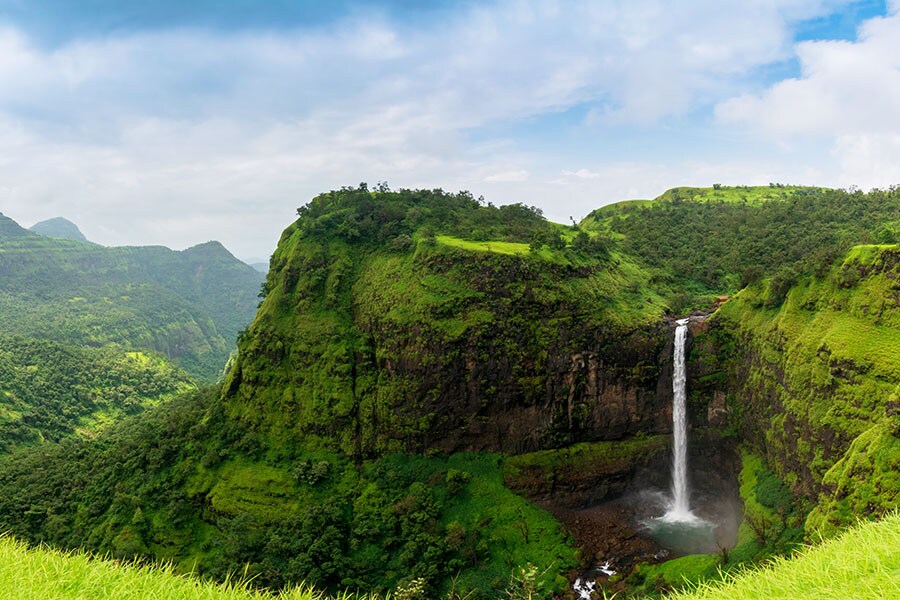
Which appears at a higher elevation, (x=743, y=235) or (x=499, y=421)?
(x=743, y=235)

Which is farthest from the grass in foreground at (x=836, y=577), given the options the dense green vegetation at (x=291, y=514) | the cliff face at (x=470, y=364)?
the cliff face at (x=470, y=364)

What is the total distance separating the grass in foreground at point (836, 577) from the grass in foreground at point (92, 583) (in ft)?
14.5

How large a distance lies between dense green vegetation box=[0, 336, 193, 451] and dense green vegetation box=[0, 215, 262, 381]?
90.7 ft

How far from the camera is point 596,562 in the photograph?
96.5ft

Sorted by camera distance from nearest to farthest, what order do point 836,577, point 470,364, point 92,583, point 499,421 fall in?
point 836,577, point 92,583, point 470,364, point 499,421

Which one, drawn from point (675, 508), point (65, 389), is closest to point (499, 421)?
point (675, 508)

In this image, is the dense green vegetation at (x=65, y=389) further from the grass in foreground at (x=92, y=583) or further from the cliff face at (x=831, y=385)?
the cliff face at (x=831, y=385)

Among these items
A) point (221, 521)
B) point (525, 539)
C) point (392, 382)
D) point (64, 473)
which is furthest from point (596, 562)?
point (64, 473)

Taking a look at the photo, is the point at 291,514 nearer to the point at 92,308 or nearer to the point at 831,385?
the point at 831,385

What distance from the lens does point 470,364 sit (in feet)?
115

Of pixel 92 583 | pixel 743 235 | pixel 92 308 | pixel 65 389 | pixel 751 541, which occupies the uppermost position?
pixel 743 235

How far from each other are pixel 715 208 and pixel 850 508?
54434 mm

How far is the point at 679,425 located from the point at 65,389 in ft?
257

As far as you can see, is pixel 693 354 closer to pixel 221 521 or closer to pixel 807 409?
pixel 807 409
